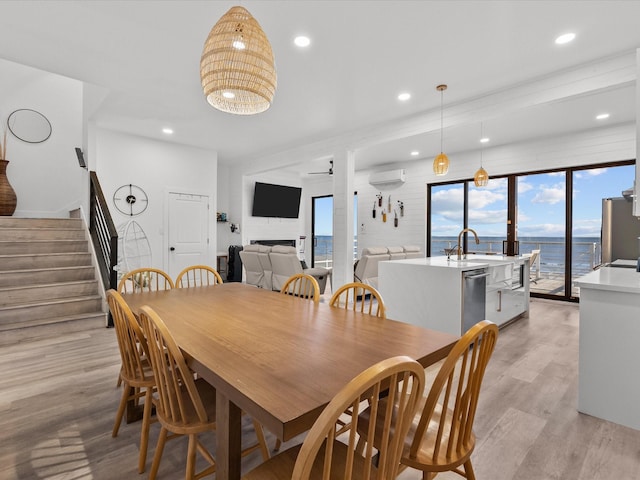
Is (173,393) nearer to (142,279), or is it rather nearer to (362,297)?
(362,297)

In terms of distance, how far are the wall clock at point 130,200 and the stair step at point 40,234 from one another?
93 cm

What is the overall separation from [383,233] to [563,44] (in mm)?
5662

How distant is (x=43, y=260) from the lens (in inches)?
176

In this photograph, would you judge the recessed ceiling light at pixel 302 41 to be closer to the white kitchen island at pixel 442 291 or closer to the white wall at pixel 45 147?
the white kitchen island at pixel 442 291

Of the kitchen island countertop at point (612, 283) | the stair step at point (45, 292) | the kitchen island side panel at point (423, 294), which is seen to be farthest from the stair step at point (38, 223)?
the kitchen island countertop at point (612, 283)

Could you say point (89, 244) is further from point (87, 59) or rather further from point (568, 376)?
point (568, 376)

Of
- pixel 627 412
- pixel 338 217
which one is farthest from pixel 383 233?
pixel 627 412

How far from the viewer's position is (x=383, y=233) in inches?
333

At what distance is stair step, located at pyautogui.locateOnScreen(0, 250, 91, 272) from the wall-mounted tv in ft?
13.9

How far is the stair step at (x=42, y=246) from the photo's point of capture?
4.47m

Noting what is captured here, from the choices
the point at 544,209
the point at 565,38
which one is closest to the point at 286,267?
the point at 565,38

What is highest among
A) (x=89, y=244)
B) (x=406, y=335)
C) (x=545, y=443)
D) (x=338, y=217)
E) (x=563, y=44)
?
(x=563, y=44)

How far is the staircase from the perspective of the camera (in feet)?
12.5

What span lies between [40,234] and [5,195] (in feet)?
4.85
